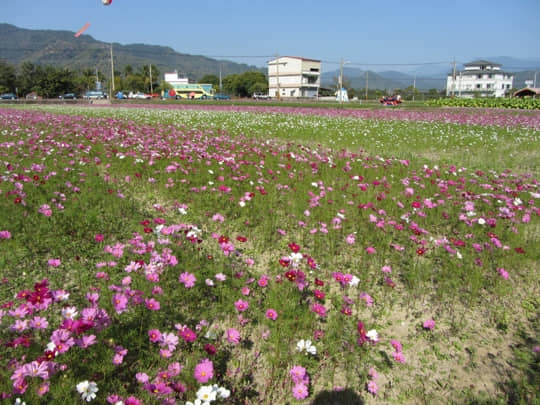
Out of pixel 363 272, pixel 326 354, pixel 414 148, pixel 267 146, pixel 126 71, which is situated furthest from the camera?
pixel 126 71

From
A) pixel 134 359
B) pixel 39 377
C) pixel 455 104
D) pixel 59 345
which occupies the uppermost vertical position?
pixel 455 104

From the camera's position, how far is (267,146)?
9.27 meters

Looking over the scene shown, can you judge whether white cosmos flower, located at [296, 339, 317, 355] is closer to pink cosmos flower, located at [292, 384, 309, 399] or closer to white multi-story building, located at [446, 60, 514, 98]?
pink cosmos flower, located at [292, 384, 309, 399]

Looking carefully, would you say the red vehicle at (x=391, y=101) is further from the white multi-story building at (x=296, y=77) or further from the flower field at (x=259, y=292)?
the white multi-story building at (x=296, y=77)

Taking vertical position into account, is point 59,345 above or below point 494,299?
above

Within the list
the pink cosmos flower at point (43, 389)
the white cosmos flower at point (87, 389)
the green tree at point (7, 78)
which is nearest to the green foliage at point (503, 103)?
the white cosmos flower at point (87, 389)

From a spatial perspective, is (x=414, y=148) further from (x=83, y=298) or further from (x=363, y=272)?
(x=83, y=298)

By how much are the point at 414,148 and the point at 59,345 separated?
10.7 meters

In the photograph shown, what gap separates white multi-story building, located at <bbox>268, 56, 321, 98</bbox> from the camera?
98.5 meters

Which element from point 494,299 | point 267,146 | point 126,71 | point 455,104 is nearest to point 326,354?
point 494,299

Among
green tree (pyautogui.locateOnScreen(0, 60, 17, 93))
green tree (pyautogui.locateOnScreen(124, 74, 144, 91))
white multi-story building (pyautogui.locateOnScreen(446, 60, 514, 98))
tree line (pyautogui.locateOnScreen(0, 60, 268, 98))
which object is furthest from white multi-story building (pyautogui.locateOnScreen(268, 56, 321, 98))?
green tree (pyautogui.locateOnScreen(0, 60, 17, 93))

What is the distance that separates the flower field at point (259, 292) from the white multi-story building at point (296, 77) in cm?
9685

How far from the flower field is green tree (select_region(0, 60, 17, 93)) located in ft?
297

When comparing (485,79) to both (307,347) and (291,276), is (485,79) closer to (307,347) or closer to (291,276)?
(291,276)
